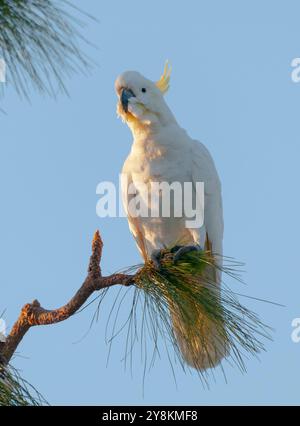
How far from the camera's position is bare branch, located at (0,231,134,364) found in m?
3.48

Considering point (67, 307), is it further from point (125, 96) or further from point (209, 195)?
point (125, 96)

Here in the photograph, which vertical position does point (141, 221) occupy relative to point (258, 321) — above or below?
above

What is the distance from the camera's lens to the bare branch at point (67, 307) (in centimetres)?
348

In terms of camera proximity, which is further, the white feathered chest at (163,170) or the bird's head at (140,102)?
Result: the bird's head at (140,102)

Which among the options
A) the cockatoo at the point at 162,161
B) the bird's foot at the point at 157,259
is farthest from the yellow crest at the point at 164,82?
the bird's foot at the point at 157,259

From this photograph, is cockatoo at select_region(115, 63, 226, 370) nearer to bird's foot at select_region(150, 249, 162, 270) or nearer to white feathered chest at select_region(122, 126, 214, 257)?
white feathered chest at select_region(122, 126, 214, 257)

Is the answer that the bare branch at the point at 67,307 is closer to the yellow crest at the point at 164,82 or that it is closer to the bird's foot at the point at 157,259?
the bird's foot at the point at 157,259

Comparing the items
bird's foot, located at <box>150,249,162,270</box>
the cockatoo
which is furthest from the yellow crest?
bird's foot, located at <box>150,249,162,270</box>

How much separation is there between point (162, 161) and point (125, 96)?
1.87 feet

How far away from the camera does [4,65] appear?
107 inches

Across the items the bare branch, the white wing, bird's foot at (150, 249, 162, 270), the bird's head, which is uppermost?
the bird's head

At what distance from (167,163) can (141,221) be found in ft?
1.74
